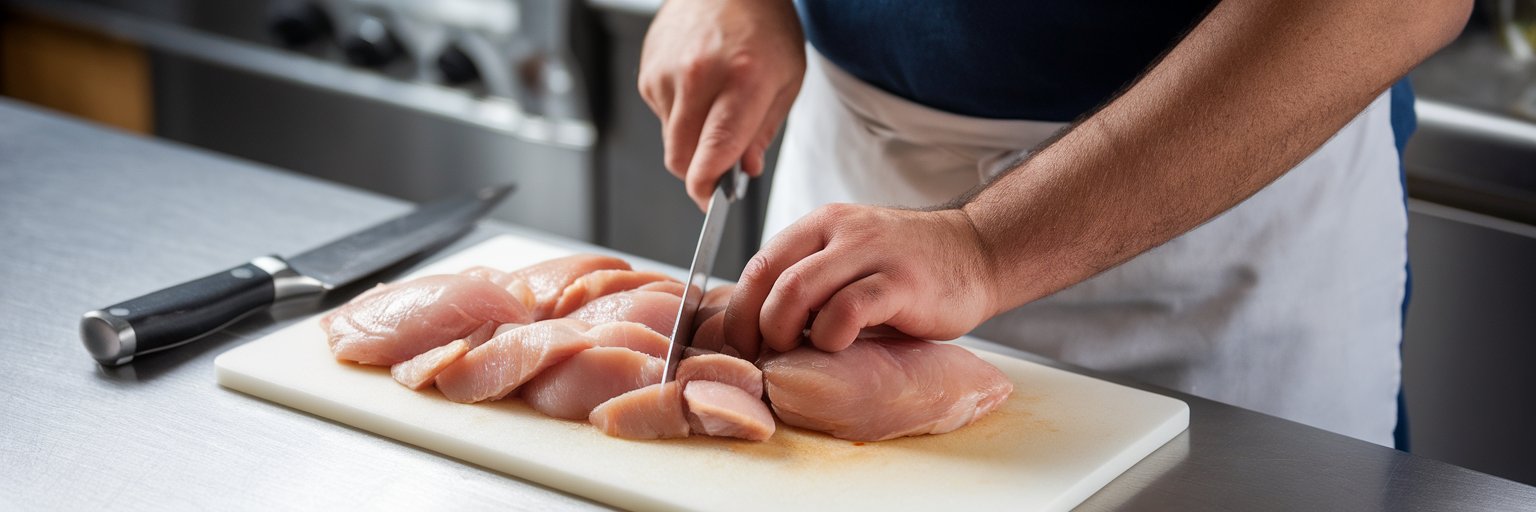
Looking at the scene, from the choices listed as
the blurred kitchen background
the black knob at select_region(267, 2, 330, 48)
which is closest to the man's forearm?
the blurred kitchen background

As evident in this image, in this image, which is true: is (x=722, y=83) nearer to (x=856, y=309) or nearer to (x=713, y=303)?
(x=713, y=303)

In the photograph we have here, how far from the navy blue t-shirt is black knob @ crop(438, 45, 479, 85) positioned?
131 centimetres

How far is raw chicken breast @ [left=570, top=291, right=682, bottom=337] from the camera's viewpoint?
3.99ft

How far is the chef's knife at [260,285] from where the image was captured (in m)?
1.18

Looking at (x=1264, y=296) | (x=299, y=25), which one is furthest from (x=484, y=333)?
(x=299, y=25)

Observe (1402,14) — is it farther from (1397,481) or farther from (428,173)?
(428,173)

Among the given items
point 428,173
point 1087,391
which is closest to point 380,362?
point 1087,391

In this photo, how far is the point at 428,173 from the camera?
2.81 m

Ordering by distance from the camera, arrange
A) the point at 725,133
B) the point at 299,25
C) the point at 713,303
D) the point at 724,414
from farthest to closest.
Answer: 1. the point at 299,25
2. the point at 725,133
3. the point at 713,303
4. the point at 724,414

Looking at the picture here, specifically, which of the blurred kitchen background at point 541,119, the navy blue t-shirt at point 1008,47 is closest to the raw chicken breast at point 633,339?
the navy blue t-shirt at point 1008,47

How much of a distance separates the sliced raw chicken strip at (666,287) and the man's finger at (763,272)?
0.45 feet

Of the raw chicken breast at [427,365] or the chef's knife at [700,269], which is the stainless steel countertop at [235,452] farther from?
the chef's knife at [700,269]

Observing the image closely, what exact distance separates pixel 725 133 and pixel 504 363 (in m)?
0.41

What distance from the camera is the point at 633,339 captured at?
1161 mm
